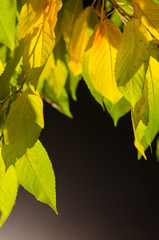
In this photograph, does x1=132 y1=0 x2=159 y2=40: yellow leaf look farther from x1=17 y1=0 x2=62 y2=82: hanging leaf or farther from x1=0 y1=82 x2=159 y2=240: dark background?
→ x1=0 y1=82 x2=159 y2=240: dark background

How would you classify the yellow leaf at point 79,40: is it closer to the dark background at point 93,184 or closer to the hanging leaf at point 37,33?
the hanging leaf at point 37,33

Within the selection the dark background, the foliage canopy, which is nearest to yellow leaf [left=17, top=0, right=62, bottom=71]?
the foliage canopy

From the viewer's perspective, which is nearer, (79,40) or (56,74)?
(79,40)

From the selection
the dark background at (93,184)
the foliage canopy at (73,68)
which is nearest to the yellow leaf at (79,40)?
the foliage canopy at (73,68)

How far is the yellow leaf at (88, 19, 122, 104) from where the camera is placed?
22cm

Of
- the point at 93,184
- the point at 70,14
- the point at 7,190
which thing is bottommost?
the point at 93,184

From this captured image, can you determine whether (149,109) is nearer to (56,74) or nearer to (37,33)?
(37,33)

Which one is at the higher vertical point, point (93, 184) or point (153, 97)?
point (153, 97)

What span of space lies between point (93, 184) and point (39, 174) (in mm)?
921

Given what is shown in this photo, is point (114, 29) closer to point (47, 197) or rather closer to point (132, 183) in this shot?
point (47, 197)

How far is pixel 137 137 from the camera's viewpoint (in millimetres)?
233

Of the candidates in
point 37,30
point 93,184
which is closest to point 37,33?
point 37,30

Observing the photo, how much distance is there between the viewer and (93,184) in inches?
45.8

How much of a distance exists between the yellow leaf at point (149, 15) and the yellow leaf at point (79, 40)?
4 cm
